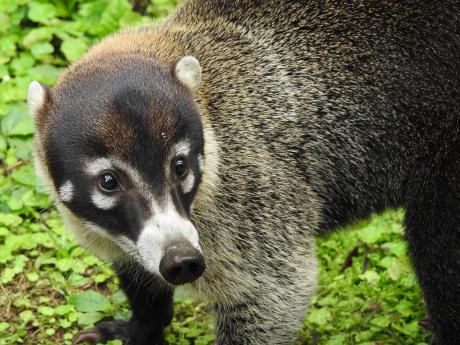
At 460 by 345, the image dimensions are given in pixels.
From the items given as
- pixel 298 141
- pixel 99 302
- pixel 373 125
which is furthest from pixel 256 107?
pixel 99 302

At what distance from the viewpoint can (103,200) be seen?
207 inches

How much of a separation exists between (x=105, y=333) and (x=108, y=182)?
212 centimetres

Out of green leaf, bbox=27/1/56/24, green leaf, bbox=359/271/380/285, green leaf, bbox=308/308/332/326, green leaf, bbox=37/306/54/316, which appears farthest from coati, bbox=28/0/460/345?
green leaf, bbox=27/1/56/24

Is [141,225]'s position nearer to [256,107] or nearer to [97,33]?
[256,107]

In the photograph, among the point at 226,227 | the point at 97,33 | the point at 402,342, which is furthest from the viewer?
the point at 97,33

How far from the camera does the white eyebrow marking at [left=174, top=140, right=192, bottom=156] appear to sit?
17.2 ft

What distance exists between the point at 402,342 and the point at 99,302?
7.92ft

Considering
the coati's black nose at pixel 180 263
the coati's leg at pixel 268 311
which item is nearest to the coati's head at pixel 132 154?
the coati's black nose at pixel 180 263

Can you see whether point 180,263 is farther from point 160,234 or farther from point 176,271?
point 160,234

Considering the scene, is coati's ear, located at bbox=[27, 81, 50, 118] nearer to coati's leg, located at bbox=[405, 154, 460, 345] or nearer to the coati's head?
the coati's head

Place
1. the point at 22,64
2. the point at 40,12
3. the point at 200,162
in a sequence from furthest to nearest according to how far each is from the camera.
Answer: the point at 40,12 < the point at 22,64 < the point at 200,162

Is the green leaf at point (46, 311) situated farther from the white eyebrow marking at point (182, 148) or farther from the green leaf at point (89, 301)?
the white eyebrow marking at point (182, 148)

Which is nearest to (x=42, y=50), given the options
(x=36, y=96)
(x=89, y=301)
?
(x=89, y=301)

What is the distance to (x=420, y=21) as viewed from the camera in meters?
6.20
